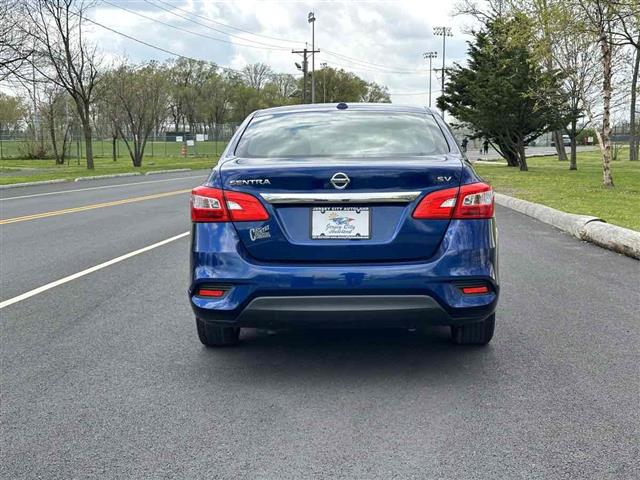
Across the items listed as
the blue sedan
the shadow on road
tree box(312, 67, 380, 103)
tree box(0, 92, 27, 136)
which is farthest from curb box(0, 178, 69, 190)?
tree box(312, 67, 380, 103)

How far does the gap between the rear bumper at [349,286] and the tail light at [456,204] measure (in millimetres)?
66

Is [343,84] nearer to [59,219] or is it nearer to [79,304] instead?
[59,219]

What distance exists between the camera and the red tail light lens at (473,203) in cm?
407

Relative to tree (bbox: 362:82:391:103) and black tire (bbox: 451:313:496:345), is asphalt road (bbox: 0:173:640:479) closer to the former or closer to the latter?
black tire (bbox: 451:313:496:345)

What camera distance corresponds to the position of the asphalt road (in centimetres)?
315

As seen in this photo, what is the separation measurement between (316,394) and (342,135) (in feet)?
5.78

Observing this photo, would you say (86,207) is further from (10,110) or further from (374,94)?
(374,94)

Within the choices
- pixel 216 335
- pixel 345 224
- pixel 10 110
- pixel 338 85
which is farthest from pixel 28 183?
pixel 338 85

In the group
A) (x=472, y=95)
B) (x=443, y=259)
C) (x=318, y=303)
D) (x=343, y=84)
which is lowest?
(x=318, y=303)

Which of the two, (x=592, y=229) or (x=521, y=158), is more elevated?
(x=521, y=158)

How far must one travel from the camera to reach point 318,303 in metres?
3.99

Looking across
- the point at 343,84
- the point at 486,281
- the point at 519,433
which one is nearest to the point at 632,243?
the point at 486,281

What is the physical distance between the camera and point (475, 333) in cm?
479

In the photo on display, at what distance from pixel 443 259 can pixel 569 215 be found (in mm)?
8546
